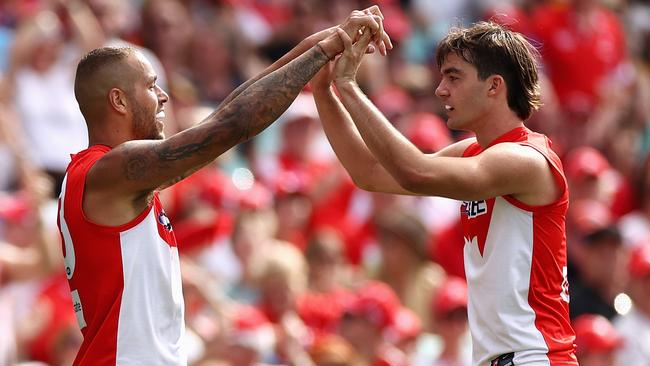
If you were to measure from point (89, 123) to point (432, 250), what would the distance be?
5196 millimetres

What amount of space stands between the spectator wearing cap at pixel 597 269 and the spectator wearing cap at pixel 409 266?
3.38 feet

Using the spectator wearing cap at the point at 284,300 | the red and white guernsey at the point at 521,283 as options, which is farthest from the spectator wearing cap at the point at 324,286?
the red and white guernsey at the point at 521,283

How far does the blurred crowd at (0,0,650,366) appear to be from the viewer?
8.92 m

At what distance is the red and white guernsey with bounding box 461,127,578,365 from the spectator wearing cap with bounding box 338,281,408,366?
343 cm

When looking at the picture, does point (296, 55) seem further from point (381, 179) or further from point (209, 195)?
point (209, 195)

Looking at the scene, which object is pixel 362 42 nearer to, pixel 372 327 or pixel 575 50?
pixel 372 327

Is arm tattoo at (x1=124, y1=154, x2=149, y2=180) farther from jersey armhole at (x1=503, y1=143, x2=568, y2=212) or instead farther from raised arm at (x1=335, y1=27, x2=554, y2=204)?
jersey armhole at (x1=503, y1=143, x2=568, y2=212)

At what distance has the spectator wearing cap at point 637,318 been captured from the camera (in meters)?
9.35

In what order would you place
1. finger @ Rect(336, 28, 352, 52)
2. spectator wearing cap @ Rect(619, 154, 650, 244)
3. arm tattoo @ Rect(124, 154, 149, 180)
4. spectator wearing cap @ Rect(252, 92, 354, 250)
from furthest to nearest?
spectator wearing cap @ Rect(619, 154, 650, 244) < spectator wearing cap @ Rect(252, 92, 354, 250) < finger @ Rect(336, 28, 352, 52) < arm tattoo @ Rect(124, 154, 149, 180)

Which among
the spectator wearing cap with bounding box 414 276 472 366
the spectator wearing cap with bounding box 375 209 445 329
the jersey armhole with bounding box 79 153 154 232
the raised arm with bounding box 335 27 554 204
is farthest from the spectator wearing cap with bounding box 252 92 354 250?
the jersey armhole with bounding box 79 153 154 232

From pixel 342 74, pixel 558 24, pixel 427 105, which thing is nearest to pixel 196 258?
pixel 427 105

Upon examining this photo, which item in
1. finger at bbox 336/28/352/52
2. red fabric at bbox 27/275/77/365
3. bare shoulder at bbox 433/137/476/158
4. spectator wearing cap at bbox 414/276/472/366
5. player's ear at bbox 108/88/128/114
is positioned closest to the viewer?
player's ear at bbox 108/88/128/114

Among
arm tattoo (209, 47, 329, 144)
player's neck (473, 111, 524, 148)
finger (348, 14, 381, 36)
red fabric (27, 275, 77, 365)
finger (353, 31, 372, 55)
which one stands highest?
finger (348, 14, 381, 36)

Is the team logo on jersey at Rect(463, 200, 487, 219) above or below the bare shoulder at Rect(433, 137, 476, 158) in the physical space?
below
